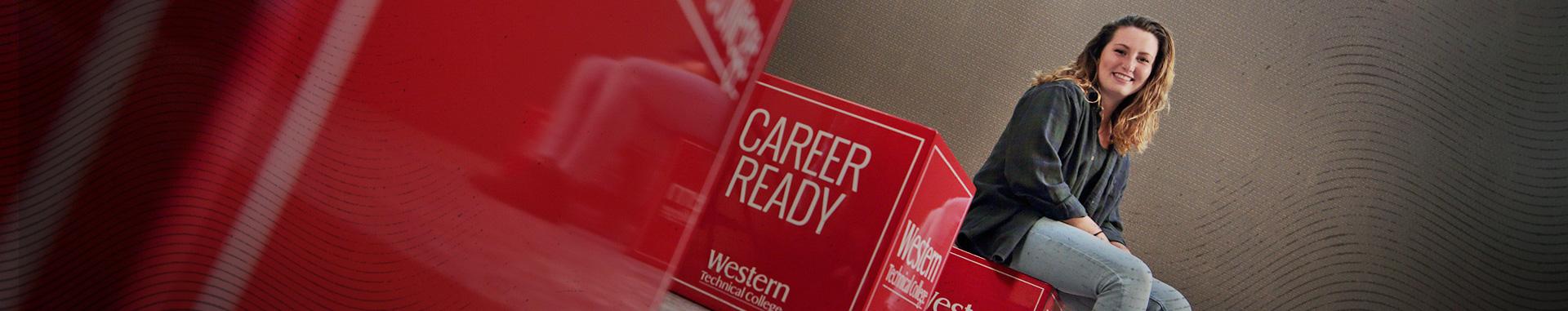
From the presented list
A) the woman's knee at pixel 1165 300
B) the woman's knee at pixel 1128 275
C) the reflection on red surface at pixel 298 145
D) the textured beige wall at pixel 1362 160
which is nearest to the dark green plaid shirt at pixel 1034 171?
→ the woman's knee at pixel 1128 275

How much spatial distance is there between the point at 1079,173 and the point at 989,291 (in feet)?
1.21

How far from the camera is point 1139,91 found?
226 centimetres

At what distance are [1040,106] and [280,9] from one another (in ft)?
5.79

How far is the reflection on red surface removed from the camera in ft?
1.01

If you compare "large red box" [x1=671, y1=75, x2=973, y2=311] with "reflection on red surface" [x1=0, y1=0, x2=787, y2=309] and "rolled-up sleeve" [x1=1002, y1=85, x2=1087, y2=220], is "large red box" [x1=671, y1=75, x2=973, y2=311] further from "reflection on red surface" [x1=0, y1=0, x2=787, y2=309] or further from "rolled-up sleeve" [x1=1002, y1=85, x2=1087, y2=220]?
"reflection on red surface" [x1=0, y1=0, x2=787, y2=309]

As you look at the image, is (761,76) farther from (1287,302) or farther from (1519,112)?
(1519,112)

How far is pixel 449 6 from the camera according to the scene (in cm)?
34

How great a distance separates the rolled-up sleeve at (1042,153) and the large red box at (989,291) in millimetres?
141

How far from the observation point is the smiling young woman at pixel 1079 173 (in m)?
1.90

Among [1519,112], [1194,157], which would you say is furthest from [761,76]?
[1519,112]

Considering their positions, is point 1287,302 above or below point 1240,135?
below

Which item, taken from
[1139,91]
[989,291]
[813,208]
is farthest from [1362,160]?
[813,208]

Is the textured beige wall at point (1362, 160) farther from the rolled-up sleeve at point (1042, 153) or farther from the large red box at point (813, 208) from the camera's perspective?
the large red box at point (813, 208)

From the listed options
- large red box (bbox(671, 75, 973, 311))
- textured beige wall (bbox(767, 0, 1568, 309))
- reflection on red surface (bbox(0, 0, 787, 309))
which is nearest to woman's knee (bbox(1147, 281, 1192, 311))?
large red box (bbox(671, 75, 973, 311))
